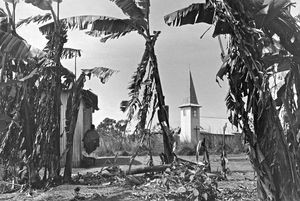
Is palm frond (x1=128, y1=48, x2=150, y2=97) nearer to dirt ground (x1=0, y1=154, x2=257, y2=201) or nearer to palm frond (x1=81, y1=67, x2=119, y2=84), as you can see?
palm frond (x1=81, y1=67, x2=119, y2=84)

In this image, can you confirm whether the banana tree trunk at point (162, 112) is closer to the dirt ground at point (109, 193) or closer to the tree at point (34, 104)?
the dirt ground at point (109, 193)

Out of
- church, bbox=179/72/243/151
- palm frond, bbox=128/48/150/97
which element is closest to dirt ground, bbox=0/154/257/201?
palm frond, bbox=128/48/150/97

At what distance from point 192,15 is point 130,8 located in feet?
8.12

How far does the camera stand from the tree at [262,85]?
6.44 meters

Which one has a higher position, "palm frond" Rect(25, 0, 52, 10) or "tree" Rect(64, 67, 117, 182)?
"palm frond" Rect(25, 0, 52, 10)

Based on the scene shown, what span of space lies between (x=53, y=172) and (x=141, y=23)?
15.0 ft

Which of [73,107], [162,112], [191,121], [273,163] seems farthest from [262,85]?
[191,121]

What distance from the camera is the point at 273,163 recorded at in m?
6.44

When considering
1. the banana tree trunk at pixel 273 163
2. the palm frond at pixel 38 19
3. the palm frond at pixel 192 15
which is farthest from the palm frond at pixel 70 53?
the banana tree trunk at pixel 273 163

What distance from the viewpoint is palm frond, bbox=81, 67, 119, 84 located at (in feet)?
36.6

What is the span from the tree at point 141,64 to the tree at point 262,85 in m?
3.39

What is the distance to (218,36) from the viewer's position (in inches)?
302

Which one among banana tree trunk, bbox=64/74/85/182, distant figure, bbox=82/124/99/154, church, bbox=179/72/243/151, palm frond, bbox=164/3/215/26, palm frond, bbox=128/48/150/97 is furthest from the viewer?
church, bbox=179/72/243/151

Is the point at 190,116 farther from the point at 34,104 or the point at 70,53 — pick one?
the point at 34,104
